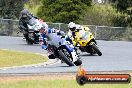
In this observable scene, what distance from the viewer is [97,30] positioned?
3400 centimetres

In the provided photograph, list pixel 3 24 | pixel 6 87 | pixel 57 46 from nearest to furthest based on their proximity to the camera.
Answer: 1. pixel 6 87
2. pixel 57 46
3. pixel 3 24

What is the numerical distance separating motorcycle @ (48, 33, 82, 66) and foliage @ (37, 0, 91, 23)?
22803 millimetres

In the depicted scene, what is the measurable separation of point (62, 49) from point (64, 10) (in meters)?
23.8

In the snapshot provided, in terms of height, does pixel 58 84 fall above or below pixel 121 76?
below

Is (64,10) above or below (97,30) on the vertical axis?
above

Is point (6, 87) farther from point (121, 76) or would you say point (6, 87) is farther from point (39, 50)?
point (39, 50)

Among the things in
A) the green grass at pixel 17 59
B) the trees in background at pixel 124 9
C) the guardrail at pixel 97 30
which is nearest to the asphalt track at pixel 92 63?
the green grass at pixel 17 59

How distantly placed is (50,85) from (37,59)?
850 centimetres

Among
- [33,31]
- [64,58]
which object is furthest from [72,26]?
[33,31]

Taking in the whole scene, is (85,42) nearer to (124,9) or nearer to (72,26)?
(72,26)

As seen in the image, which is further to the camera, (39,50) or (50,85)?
(39,50)

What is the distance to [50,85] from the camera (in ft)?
35.4

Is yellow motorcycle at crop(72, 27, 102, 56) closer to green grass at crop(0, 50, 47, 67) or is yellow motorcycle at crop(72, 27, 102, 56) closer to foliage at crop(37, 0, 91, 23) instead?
green grass at crop(0, 50, 47, 67)

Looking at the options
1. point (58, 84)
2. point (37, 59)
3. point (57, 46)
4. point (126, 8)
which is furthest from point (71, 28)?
point (126, 8)
